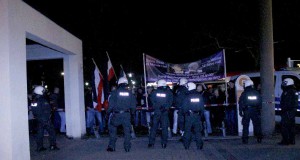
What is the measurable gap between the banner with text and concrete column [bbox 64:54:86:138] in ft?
8.42

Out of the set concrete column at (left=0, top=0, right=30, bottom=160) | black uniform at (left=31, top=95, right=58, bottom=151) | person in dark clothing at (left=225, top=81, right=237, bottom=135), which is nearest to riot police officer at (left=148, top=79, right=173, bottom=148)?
black uniform at (left=31, top=95, right=58, bottom=151)

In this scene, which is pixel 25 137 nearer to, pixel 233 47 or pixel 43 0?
pixel 43 0

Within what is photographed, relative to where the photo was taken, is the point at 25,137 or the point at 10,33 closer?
the point at 10,33

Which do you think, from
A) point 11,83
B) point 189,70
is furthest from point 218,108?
point 11,83

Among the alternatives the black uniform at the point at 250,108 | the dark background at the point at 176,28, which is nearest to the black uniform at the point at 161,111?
the black uniform at the point at 250,108

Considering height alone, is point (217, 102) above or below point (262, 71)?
below

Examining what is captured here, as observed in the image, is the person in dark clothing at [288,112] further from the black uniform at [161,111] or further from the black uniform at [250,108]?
the black uniform at [161,111]

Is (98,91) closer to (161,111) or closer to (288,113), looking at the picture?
(161,111)

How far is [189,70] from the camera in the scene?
15.0m

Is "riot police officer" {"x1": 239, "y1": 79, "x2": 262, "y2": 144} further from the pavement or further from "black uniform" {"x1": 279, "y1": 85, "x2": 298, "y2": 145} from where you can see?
"black uniform" {"x1": 279, "y1": 85, "x2": 298, "y2": 145}

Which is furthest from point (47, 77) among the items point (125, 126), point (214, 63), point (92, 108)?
point (125, 126)

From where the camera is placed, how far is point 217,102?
15.6m

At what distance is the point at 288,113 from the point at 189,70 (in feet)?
15.0

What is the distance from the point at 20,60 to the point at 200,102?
504 cm
